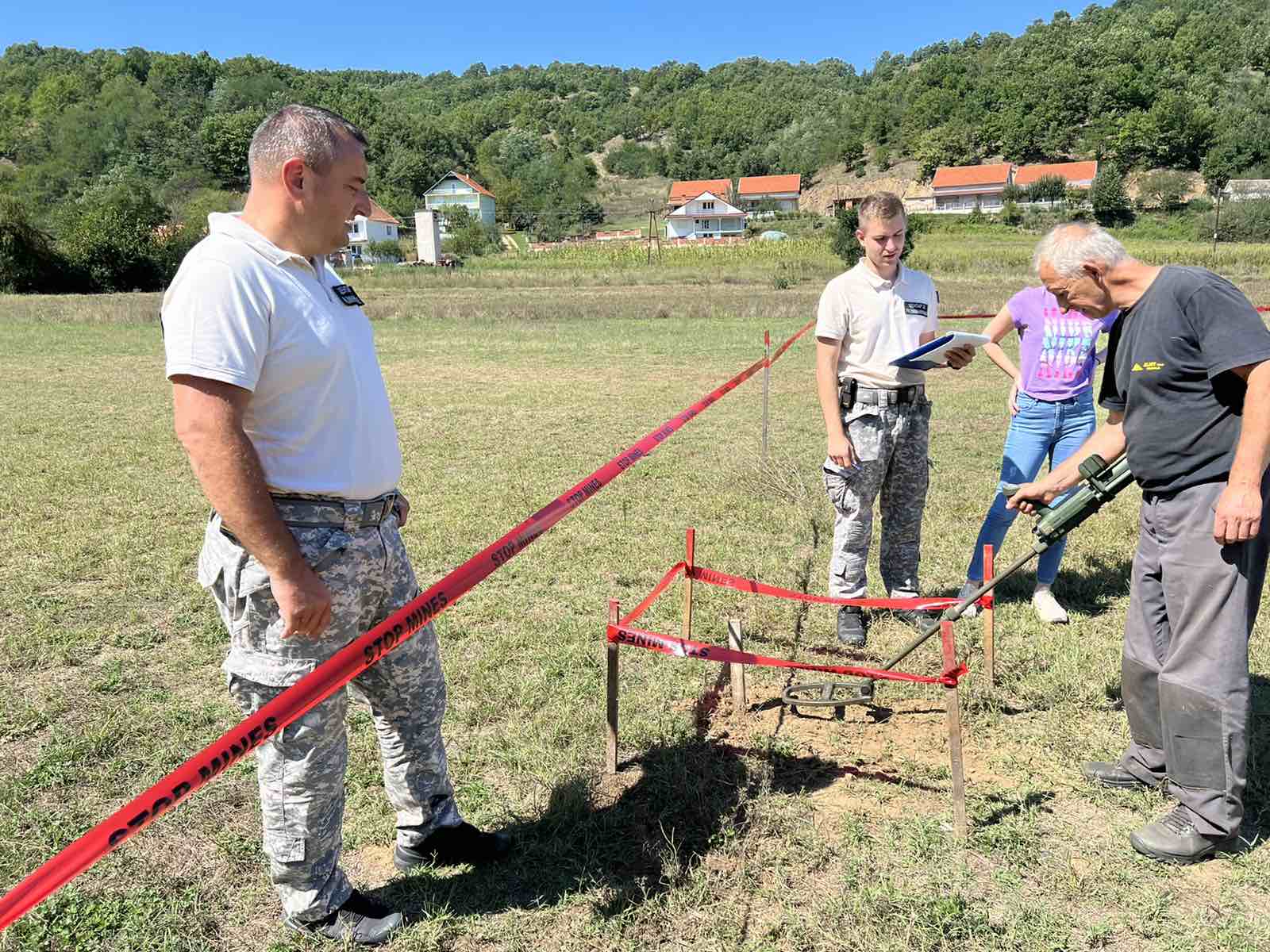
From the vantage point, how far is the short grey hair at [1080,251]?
2.79m

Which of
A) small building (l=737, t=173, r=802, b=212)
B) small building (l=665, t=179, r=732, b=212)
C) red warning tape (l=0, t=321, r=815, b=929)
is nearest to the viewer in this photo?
red warning tape (l=0, t=321, r=815, b=929)

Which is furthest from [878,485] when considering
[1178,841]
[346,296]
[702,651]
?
[346,296]

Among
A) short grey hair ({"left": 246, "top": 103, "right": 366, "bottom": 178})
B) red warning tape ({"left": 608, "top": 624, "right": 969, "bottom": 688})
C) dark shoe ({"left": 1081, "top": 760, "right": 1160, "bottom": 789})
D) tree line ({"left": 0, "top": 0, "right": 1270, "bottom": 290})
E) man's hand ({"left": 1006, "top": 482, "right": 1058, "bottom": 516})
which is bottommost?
dark shoe ({"left": 1081, "top": 760, "right": 1160, "bottom": 789})

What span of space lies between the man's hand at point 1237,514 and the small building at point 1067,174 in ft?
292

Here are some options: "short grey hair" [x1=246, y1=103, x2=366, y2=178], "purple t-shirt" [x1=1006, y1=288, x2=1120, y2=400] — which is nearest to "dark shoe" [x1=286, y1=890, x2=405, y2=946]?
"short grey hair" [x1=246, y1=103, x2=366, y2=178]

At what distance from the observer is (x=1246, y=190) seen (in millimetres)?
62875

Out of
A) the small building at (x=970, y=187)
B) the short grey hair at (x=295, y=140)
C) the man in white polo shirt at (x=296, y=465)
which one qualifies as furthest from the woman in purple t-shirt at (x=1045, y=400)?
the small building at (x=970, y=187)

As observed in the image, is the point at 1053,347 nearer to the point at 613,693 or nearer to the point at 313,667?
the point at 613,693

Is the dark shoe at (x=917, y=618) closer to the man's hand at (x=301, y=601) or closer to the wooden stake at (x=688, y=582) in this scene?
the wooden stake at (x=688, y=582)

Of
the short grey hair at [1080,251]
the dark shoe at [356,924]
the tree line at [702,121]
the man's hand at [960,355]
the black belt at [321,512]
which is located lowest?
the dark shoe at [356,924]

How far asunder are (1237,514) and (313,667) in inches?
110

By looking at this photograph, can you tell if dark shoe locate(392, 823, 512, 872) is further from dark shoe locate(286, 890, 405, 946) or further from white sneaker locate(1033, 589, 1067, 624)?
white sneaker locate(1033, 589, 1067, 624)

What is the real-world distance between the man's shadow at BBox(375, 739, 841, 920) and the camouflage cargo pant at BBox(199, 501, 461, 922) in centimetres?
45

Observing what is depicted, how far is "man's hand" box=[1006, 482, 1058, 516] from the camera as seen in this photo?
11.0 feet
